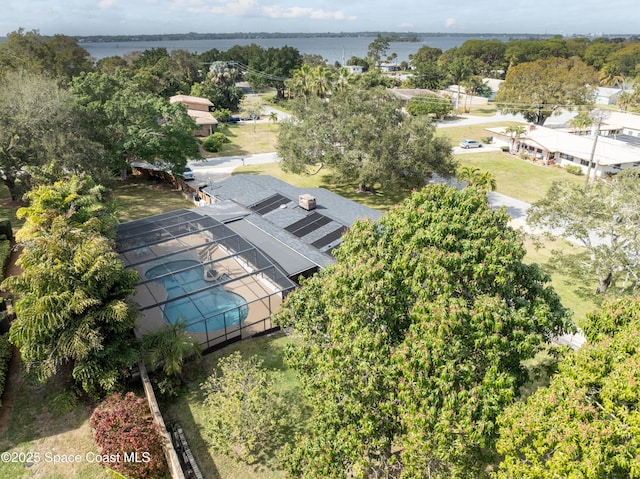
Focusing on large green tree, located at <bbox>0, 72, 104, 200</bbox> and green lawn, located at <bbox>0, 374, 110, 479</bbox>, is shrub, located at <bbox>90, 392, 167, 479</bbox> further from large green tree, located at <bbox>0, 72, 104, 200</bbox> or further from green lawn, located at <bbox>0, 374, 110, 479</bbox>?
large green tree, located at <bbox>0, 72, 104, 200</bbox>

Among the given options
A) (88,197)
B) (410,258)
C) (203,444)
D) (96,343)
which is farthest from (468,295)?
(88,197)

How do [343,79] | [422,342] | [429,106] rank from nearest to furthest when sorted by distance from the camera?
[422,342], [343,79], [429,106]

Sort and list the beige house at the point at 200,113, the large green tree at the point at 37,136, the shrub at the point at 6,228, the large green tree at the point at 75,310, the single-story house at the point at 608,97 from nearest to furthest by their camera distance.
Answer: the large green tree at the point at 75,310, the shrub at the point at 6,228, the large green tree at the point at 37,136, the beige house at the point at 200,113, the single-story house at the point at 608,97

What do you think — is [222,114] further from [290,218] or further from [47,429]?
[47,429]

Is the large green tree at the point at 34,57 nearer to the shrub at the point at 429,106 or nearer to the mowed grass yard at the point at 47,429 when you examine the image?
the mowed grass yard at the point at 47,429

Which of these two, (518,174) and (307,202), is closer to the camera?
(307,202)

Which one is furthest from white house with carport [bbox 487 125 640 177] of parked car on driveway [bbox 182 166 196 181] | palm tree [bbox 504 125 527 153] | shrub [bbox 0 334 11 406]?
shrub [bbox 0 334 11 406]

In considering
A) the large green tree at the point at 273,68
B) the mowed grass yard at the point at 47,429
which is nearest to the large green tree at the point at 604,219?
the mowed grass yard at the point at 47,429

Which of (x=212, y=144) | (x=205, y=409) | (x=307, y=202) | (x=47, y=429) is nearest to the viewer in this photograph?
(x=47, y=429)

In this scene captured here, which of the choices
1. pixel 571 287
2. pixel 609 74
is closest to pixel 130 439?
pixel 571 287
